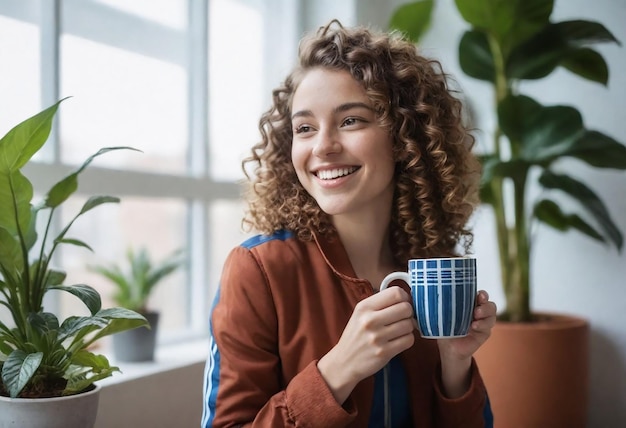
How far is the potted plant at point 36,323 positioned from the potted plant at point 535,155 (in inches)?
43.9

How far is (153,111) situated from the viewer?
1.94 meters

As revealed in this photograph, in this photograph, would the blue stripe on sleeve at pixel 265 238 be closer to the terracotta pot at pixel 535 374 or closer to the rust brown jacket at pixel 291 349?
the rust brown jacket at pixel 291 349

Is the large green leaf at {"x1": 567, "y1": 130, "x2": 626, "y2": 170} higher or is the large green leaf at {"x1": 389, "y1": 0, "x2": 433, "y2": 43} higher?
the large green leaf at {"x1": 389, "y1": 0, "x2": 433, "y2": 43}

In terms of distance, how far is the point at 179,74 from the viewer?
2008mm

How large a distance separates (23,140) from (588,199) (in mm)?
1464

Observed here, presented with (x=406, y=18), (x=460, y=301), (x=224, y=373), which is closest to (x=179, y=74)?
(x=406, y=18)

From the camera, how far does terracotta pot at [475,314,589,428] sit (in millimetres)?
1717

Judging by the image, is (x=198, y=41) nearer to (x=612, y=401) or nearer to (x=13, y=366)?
(x=13, y=366)

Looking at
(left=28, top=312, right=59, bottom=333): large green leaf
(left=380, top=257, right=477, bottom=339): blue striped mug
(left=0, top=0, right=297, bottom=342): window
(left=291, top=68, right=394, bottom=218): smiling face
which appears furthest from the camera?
(left=0, top=0, right=297, bottom=342): window

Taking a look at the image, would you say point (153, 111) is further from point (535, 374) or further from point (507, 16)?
point (535, 374)

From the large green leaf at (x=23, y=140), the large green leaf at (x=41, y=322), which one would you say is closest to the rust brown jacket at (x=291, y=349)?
the large green leaf at (x=41, y=322)

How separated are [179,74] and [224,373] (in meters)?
1.25

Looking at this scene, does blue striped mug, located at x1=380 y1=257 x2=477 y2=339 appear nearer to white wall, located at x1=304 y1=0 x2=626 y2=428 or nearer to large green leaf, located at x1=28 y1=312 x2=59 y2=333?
large green leaf, located at x1=28 y1=312 x2=59 y2=333

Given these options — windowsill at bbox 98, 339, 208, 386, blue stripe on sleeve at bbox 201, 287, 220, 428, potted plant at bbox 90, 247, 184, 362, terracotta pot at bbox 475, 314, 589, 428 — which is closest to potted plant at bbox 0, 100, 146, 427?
blue stripe on sleeve at bbox 201, 287, 220, 428
